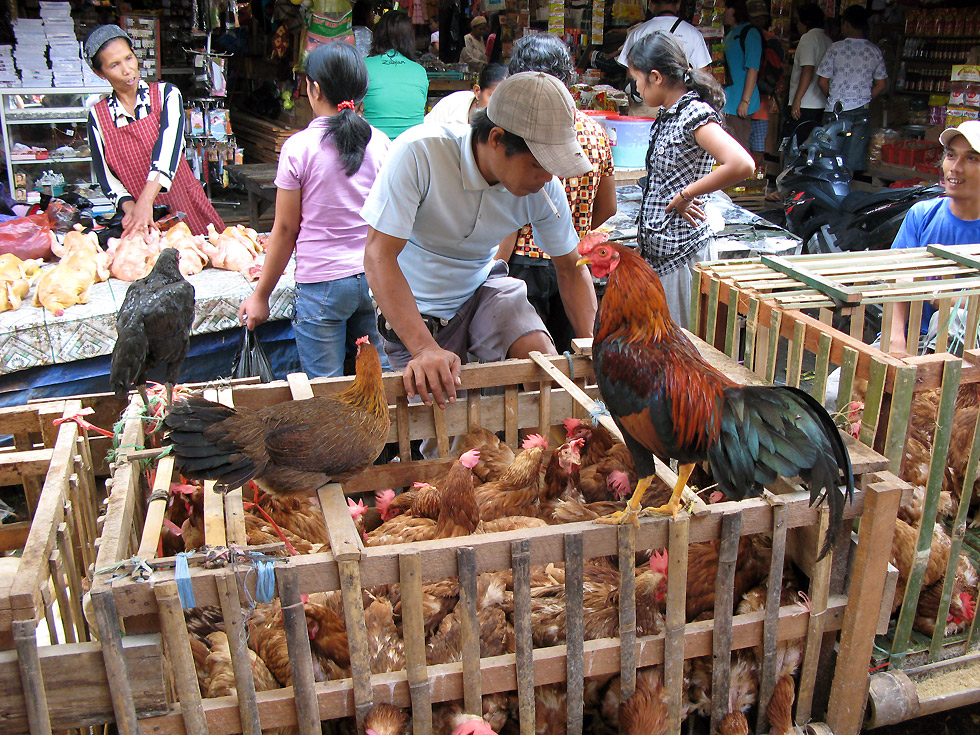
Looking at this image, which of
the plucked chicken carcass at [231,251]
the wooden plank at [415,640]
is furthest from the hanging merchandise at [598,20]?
the wooden plank at [415,640]

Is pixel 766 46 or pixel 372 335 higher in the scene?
pixel 766 46

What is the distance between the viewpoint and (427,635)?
7.16 feet

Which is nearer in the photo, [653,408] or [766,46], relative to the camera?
[653,408]

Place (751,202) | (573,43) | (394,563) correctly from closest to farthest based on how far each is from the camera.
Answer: (394,563) → (751,202) → (573,43)

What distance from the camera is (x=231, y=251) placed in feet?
15.3

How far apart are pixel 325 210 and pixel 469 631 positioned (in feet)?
7.74

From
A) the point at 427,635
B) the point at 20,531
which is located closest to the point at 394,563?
the point at 427,635

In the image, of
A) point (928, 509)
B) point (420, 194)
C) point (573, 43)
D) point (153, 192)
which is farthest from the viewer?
point (573, 43)

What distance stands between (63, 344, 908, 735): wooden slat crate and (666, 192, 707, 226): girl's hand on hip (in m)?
2.13

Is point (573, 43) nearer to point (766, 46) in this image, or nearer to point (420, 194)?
point (766, 46)

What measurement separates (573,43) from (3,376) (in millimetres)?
7687

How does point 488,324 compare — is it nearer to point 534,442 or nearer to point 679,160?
point 534,442

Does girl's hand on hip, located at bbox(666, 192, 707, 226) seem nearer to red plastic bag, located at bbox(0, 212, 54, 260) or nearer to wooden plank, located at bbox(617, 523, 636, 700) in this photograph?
wooden plank, located at bbox(617, 523, 636, 700)

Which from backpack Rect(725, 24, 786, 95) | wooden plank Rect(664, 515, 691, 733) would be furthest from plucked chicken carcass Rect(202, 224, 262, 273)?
backpack Rect(725, 24, 786, 95)
